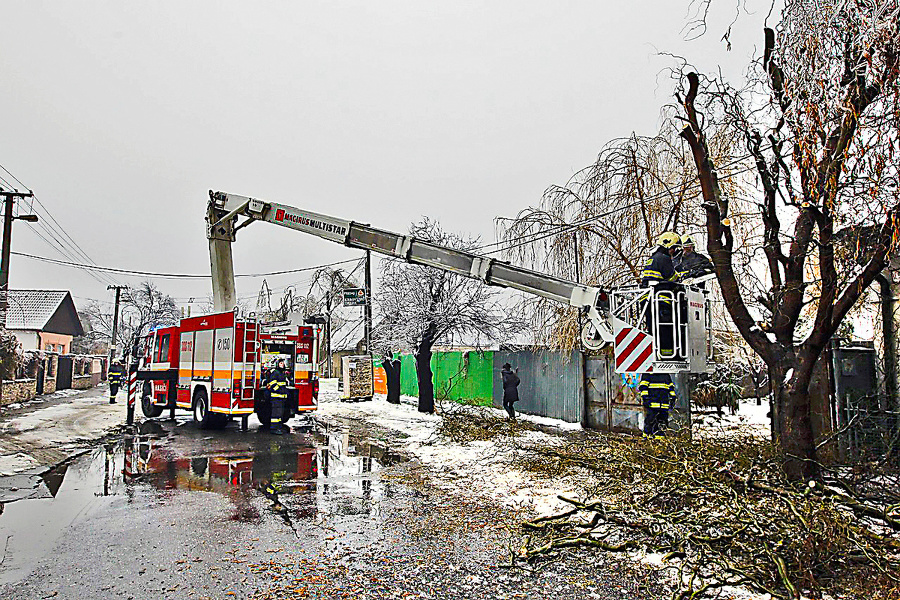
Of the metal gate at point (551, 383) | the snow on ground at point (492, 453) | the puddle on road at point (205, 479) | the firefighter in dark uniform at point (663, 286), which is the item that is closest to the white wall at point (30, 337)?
the snow on ground at point (492, 453)

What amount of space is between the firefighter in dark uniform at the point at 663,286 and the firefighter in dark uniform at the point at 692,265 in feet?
1.20

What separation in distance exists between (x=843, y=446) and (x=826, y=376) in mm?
972

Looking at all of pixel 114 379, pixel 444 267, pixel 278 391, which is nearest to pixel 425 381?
pixel 278 391

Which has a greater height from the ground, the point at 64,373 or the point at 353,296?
the point at 353,296

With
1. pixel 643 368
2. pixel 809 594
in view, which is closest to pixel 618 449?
pixel 643 368

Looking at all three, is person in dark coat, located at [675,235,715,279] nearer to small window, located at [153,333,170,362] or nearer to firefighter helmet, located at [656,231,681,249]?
firefighter helmet, located at [656,231,681,249]

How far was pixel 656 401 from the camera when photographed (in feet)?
31.9

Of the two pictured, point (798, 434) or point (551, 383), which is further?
point (551, 383)

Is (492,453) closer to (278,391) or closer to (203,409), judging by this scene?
(278,391)

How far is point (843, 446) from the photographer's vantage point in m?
7.94

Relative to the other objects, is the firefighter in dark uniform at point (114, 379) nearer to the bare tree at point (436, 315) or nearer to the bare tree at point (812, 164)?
the bare tree at point (436, 315)

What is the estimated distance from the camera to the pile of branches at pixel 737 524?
4586 millimetres

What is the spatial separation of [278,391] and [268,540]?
29.6ft

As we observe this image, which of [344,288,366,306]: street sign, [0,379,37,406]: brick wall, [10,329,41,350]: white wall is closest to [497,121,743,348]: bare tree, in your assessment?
[344,288,366,306]: street sign
